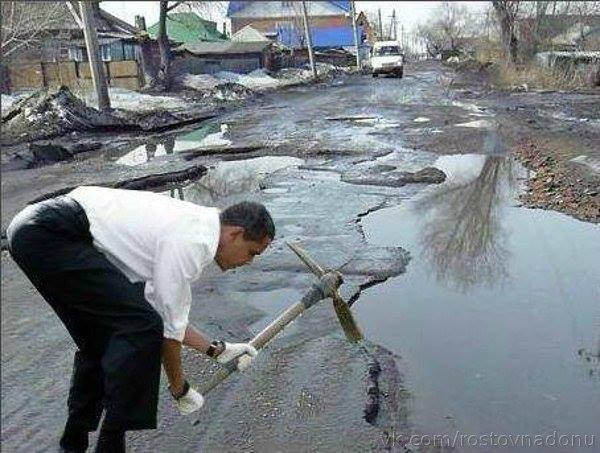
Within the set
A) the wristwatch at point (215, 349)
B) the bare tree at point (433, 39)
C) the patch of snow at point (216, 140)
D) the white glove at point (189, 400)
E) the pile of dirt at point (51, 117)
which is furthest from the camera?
the bare tree at point (433, 39)

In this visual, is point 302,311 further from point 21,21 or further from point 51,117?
point 21,21

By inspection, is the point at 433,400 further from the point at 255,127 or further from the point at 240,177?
the point at 255,127

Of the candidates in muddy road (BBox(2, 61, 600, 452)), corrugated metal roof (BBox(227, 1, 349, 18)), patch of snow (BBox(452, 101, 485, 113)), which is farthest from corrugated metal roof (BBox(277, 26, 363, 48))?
muddy road (BBox(2, 61, 600, 452))

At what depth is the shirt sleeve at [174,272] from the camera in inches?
80.9

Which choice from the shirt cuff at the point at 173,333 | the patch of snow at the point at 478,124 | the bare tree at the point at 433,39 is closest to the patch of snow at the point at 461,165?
the patch of snow at the point at 478,124

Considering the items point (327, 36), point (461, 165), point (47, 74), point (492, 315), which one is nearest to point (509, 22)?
point (47, 74)

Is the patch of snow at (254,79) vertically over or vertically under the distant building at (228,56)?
under

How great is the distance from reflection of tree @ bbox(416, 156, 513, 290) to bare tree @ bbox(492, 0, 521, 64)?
23.1 meters

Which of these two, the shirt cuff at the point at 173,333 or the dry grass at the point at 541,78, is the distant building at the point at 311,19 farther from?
the shirt cuff at the point at 173,333

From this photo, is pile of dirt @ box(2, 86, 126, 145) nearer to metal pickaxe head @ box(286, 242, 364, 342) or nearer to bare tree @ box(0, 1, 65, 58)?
bare tree @ box(0, 1, 65, 58)

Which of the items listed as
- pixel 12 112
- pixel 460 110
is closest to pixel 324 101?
pixel 460 110

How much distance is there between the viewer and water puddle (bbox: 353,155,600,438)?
3076 mm

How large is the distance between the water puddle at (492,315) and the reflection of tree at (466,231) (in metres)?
0.02

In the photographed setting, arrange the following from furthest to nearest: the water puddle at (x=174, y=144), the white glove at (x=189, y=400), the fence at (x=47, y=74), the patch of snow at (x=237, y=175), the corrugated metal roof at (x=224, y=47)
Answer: the corrugated metal roof at (x=224, y=47) < the fence at (x=47, y=74) < the water puddle at (x=174, y=144) < the patch of snow at (x=237, y=175) < the white glove at (x=189, y=400)
